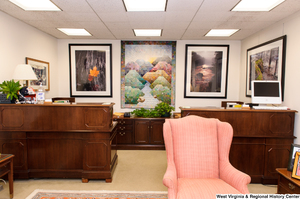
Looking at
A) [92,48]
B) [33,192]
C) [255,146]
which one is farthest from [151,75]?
[33,192]

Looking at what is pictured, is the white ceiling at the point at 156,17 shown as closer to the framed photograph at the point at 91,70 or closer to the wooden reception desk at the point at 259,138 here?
the framed photograph at the point at 91,70

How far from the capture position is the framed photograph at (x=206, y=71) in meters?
5.41

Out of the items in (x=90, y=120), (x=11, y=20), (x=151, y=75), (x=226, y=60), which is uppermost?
(x=11, y=20)

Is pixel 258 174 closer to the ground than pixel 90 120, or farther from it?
closer to the ground

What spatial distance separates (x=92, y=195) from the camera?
2.82 meters

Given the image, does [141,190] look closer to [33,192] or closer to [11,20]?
[33,192]

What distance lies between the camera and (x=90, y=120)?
3145 mm

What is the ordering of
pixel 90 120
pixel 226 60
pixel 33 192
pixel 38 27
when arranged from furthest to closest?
pixel 226 60
pixel 38 27
pixel 90 120
pixel 33 192

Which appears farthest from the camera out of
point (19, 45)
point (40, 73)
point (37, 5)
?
point (40, 73)

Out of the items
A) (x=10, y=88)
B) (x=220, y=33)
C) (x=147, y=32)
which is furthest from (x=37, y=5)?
(x=220, y=33)

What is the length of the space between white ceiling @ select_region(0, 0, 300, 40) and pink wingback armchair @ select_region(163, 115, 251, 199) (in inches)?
75.0

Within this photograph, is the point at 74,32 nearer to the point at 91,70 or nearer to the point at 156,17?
the point at 91,70

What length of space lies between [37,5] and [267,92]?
13.8 ft

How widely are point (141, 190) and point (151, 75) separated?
329 centimetres
